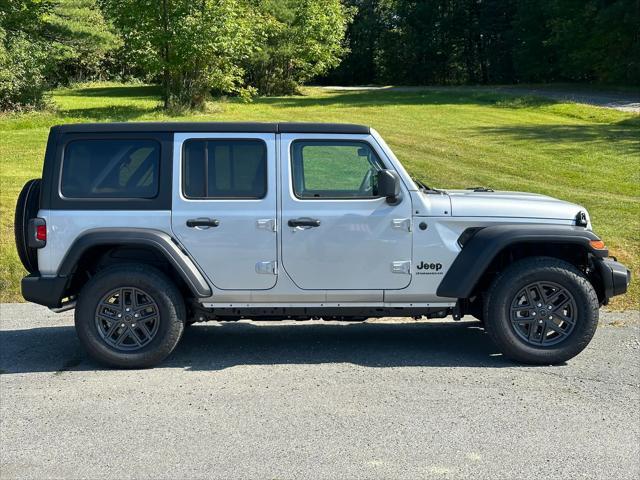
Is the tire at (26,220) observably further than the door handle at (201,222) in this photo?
Yes

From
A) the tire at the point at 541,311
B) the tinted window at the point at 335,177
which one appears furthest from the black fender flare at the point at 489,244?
the tinted window at the point at 335,177

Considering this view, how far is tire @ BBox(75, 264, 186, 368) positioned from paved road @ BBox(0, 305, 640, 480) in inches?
6.6

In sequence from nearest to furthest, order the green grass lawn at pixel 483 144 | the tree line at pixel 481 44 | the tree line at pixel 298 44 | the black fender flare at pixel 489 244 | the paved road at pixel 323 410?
the paved road at pixel 323 410, the black fender flare at pixel 489 244, the green grass lawn at pixel 483 144, the tree line at pixel 298 44, the tree line at pixel 481 44

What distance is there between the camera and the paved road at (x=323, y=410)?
4520 mm

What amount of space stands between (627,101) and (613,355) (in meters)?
26.0

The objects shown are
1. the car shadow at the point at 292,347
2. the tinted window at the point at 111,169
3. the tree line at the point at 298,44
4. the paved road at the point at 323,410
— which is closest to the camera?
the paved road at the point at 323,410

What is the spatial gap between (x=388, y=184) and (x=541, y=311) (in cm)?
162

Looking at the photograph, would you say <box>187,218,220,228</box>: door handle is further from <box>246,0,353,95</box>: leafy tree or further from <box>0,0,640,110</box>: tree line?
<box>246,0,353,95</box>: leafy tree

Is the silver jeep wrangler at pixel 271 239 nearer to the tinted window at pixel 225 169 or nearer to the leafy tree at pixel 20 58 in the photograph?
the tinted window at pixel 225 169

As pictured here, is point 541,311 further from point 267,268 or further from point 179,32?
point 179,32

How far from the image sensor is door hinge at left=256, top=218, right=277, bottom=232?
20.9 feet

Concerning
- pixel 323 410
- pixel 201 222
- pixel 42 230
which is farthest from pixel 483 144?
pixel 323 410

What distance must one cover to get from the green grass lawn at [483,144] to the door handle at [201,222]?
4.08 meters

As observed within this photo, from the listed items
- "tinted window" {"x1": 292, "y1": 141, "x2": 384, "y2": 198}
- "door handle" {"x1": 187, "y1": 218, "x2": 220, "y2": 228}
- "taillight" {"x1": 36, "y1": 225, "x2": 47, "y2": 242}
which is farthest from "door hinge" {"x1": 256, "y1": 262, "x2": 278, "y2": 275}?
"taillight" {"x1": 36, "y1": 225, "x2": 47, "y2": 242}
